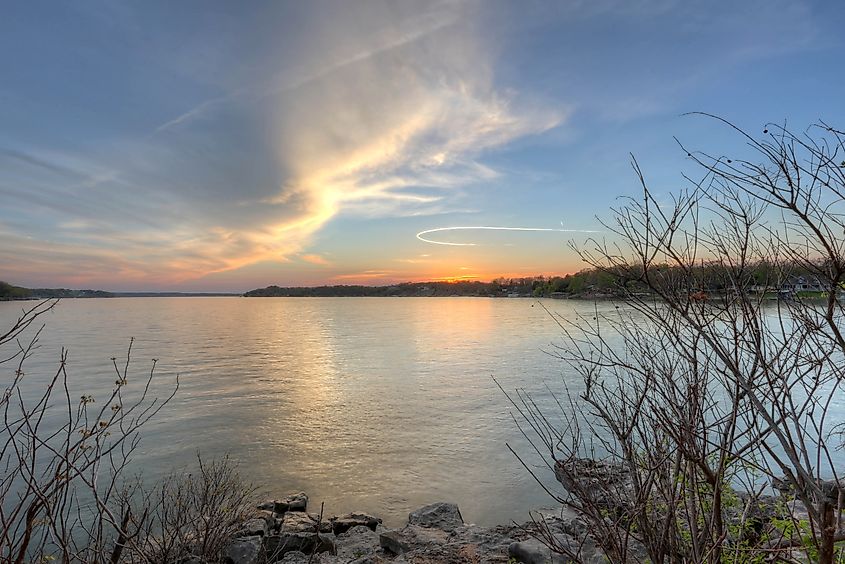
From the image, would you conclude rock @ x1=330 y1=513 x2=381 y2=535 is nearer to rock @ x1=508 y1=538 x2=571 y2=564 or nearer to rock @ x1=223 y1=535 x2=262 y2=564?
rock @ x1=223 y1=535 x2=262 y2=564

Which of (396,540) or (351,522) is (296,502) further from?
(396,540)

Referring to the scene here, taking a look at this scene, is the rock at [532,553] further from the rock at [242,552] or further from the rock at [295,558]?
the rock at [242,552]

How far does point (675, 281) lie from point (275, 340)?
3513 centimetres

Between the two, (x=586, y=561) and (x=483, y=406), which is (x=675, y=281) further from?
(x=483, y=406)

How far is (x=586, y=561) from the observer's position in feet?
16.5

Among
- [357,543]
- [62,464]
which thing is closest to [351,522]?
[357,543]

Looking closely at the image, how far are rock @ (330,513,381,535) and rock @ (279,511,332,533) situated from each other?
0.11 meters

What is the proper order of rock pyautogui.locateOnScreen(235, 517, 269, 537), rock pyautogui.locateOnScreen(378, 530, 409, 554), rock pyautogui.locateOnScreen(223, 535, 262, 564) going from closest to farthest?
rock pyautogui.locateOnScreen(223, 535, 262, 564)
rock pyautogui.locateOnScreen(378, 530, 409, 554)
rock pyautogui.locateOnScreen(235, 517, 269, 537)

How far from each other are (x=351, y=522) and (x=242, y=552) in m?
1.90

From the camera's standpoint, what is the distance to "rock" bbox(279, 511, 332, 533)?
21.9ft

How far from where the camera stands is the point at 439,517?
23.7 feet

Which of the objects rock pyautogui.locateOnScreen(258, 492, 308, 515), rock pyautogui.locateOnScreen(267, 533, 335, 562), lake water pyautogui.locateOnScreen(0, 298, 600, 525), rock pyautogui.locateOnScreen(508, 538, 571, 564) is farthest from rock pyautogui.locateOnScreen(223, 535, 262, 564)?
rock pyautogui.locateOnScreen(508, 538, 571, 564)

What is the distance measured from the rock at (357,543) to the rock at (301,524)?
352 mm

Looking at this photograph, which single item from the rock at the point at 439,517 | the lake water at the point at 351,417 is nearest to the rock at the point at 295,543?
the rock at the point at 439,517
